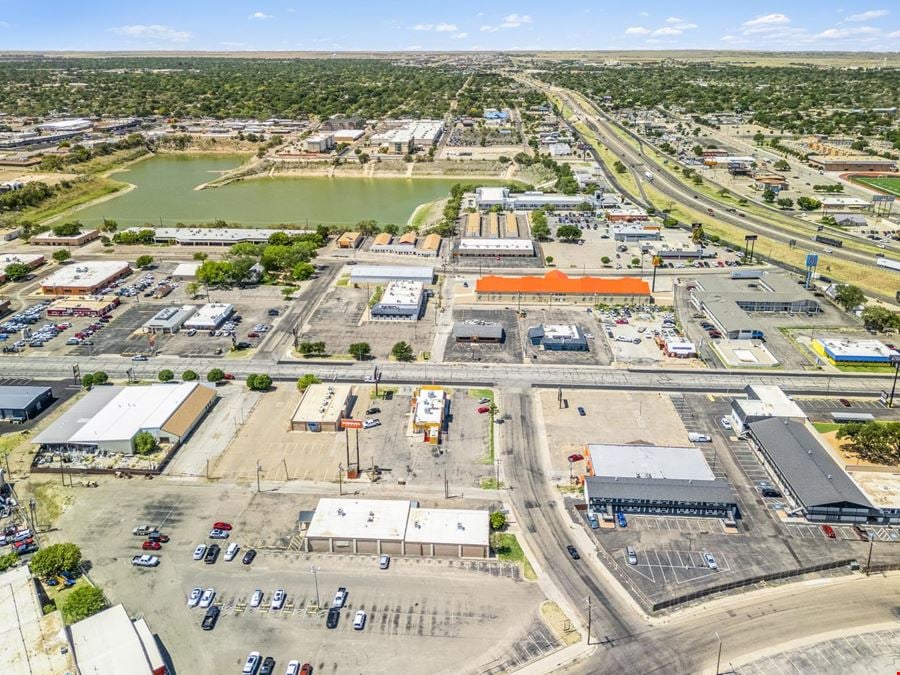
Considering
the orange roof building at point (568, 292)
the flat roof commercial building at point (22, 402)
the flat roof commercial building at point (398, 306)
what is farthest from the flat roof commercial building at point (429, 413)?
the flat roof commercial building at point (22, 402)

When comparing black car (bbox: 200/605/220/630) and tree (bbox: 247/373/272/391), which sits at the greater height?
tree (bbox: 247/373/272/391)

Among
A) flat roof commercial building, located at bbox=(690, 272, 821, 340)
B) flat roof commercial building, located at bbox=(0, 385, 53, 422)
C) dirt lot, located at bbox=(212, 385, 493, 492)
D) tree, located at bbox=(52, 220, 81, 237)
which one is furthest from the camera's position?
tree, located at bbox=(52, 220, 81, 237)

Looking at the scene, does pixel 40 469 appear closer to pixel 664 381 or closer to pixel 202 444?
pixel 202 444

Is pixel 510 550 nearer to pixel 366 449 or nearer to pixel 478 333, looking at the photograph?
pixel 366 449

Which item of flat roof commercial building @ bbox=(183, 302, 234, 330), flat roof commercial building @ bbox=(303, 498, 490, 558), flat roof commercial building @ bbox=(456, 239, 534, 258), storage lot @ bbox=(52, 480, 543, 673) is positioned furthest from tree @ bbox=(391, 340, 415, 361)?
flat roof commercial building @ bbox=(456, 239, 534, 258)

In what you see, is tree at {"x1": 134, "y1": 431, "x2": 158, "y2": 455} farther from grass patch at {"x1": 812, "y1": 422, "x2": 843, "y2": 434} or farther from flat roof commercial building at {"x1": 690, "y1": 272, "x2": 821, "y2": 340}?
flat roof commercial building at {"x1": 690, "y1": 272, "x2": 821, "y2": 340}

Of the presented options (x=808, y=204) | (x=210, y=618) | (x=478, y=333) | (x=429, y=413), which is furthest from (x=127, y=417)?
(x=808, y=204)
